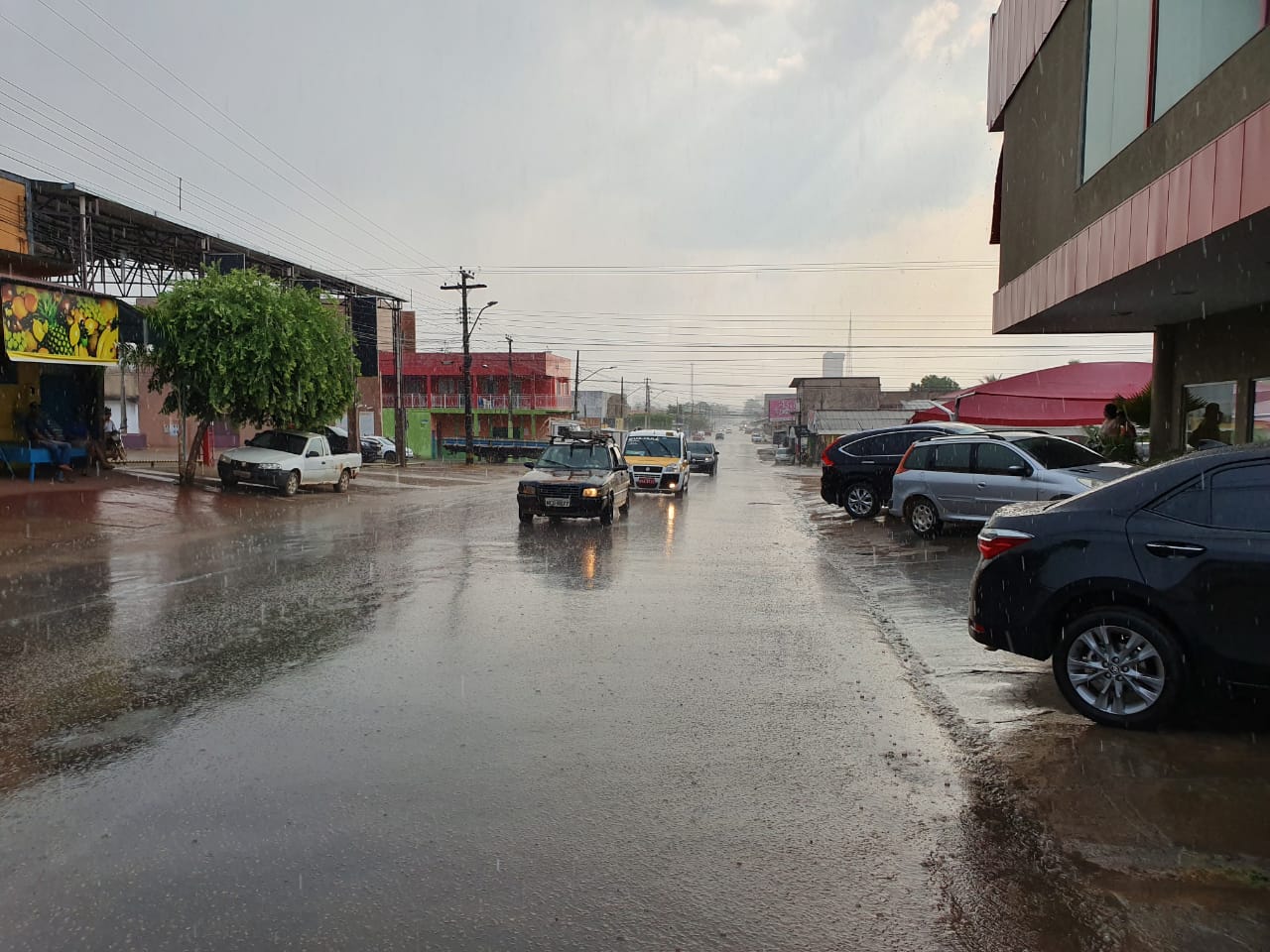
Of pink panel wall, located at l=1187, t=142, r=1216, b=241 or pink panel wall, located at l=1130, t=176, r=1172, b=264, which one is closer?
pink panel wall, located at l=1187, t=142, r=1216, b=241

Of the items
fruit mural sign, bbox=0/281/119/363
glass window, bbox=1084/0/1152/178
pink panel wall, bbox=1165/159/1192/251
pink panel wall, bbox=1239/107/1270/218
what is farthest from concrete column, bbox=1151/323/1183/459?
fruit mural sign, bbox=0/281/119/363

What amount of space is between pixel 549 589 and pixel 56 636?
472cm

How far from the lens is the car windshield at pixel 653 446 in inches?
1051

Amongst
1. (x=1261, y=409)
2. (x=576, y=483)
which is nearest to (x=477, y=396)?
(x=576, y=483)

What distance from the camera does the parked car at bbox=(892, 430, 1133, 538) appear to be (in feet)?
44.0

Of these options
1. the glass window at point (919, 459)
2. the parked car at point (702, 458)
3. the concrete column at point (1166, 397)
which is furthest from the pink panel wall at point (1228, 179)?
the parked car at point (702, 458)

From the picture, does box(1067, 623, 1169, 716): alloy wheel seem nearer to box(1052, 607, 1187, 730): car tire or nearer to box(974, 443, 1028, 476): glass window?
box(1052, 607, 1187, 730): car tire

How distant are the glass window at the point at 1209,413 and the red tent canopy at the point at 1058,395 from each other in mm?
4721

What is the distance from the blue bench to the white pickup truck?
3.96 m

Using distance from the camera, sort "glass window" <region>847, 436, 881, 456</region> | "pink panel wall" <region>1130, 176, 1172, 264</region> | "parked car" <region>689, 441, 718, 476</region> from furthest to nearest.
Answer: "parked car" <region>689, 441, 718, 476</region> < "glass window" <region>847, 436, 881, 456</region> < "pink panel wall" <region>1130, 176, 1172, 264</region>

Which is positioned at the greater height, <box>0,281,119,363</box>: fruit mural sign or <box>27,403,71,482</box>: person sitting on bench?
<box>0,281,119,363</box>: fruit mural sign

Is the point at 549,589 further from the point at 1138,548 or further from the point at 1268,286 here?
the point at 1268,286

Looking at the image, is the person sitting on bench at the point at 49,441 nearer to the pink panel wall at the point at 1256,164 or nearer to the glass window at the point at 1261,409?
the pink panel wall at the point at 1256,164

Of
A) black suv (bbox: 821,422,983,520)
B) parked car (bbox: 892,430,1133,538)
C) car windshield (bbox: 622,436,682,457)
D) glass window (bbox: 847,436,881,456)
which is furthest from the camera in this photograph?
car windshield (bbox: 622,436,682,457)
